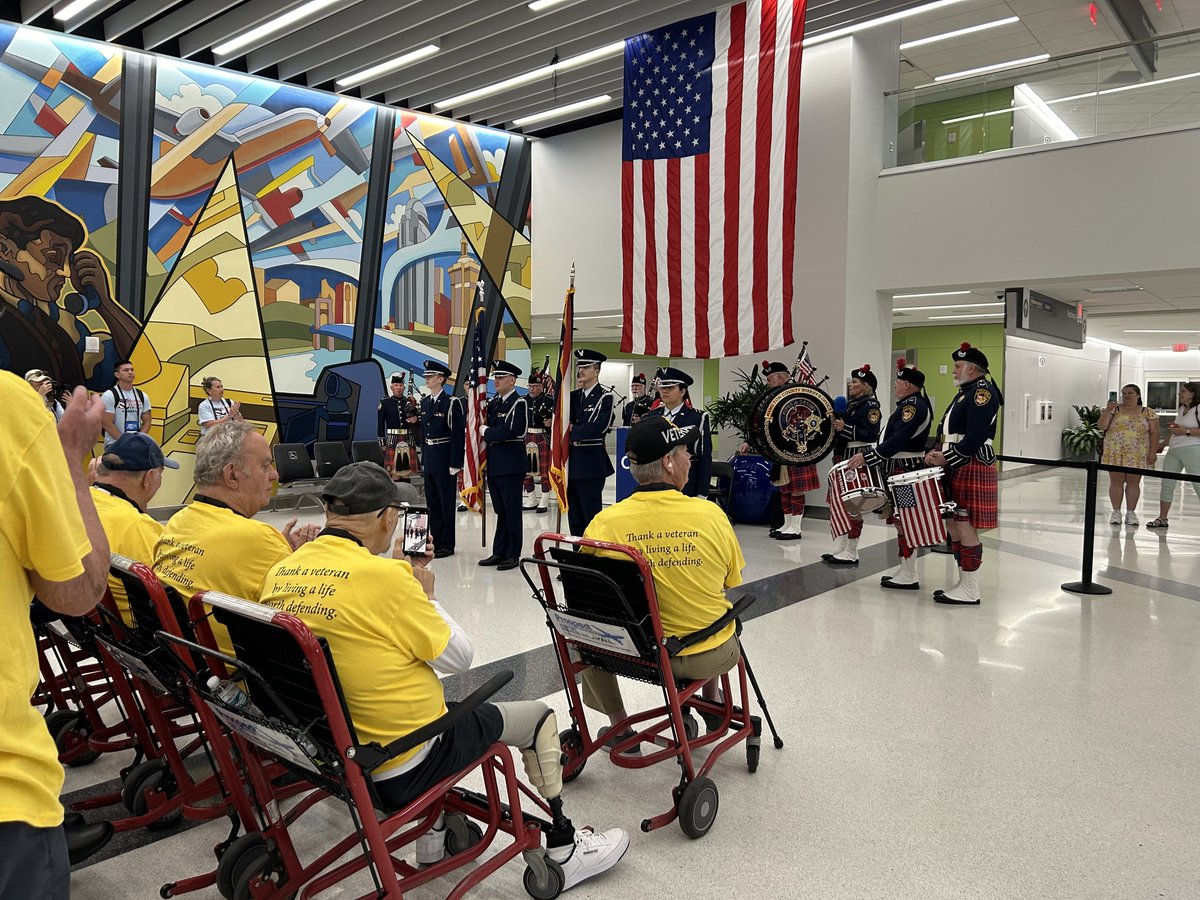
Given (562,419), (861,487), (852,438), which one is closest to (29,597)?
(562,419)

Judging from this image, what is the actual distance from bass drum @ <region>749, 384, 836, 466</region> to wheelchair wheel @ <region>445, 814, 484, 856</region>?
5.66 m

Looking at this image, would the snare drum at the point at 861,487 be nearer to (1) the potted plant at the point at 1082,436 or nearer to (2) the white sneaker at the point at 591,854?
(2) the white sneaker at the point at 591,854

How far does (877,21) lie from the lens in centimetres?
830

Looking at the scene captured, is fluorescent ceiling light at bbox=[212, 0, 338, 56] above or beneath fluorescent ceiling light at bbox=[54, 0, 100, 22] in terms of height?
above

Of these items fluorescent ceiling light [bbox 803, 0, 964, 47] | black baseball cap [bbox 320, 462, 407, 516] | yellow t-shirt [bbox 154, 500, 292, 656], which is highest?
fluorescent ceiling light [bbox 803, 0, 964, 47]

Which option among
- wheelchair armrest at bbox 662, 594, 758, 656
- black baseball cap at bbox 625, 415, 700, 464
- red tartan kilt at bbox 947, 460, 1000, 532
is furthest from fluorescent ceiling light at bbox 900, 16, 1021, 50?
wheelchair armrest at bbox 662, 594, 758, 656

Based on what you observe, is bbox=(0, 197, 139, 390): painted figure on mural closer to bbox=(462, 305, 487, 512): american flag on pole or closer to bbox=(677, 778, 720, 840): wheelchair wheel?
bbox=(462, 305, 487, 512): american flag on pole

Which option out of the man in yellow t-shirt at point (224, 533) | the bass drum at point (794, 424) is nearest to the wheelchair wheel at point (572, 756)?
the man in yellow t-shirt at point (224, 533)

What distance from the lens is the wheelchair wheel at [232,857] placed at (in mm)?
2064

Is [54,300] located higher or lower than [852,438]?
higher

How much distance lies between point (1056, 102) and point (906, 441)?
15.7ft

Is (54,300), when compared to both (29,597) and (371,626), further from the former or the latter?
(29,597)

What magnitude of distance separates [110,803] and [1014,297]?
9.10m

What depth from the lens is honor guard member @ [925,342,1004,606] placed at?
5398 mm
